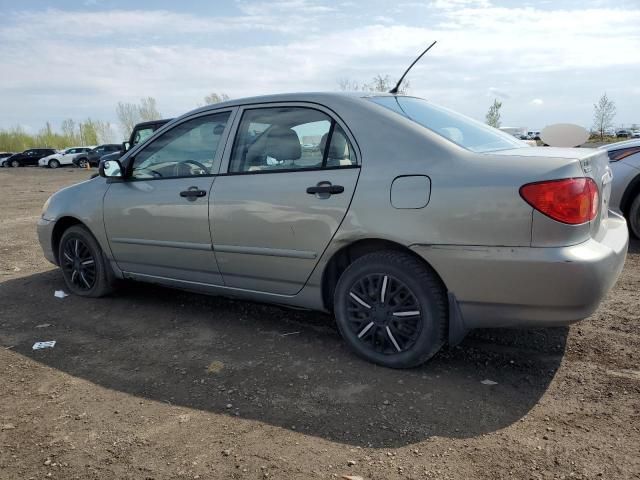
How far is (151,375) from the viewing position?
3314mm

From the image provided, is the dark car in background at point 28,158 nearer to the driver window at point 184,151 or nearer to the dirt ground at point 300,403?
the driver window at point 184,151

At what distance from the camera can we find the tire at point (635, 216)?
608cm

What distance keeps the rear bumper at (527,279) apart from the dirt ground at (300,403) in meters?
0.47

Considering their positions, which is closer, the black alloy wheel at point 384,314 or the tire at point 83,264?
the black alloy wheel at point 384,314

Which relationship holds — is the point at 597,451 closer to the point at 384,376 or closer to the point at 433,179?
the point at 384,376

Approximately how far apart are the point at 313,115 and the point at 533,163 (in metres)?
1.44

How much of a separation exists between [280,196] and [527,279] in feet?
5.17

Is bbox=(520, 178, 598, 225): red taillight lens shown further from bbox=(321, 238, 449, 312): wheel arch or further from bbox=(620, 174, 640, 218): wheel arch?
bbox=(620, 174, 640, 218): wheel arch

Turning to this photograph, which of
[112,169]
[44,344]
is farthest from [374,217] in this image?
[44,344]

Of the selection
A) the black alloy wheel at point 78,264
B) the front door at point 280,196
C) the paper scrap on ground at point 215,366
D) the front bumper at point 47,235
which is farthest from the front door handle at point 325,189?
the front bumper at point 47,235

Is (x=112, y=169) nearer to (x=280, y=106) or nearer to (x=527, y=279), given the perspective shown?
(x=280, y=106)

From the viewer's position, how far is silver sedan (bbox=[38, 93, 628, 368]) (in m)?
2.69

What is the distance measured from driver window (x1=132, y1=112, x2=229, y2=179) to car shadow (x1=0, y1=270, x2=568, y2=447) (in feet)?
3.97

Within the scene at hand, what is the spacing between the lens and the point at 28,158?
4559cm
